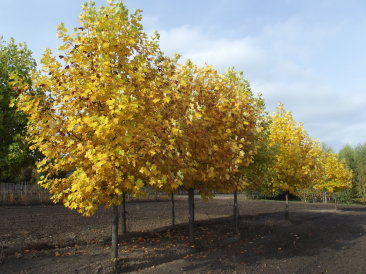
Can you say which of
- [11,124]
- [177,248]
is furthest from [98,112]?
[11,124]

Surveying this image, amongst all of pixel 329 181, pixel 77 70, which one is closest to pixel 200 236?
pixel 77 70

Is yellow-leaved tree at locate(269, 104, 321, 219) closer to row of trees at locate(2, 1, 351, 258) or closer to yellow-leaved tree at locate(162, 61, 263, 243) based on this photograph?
yellow-leaved tree at locate(162, 61, 263, 243)

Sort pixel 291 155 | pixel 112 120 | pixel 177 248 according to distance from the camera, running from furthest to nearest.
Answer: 1. pixel 291 155
2. pixel 177 248
3. pixel 112 120

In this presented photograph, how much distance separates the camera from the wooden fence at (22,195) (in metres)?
22.7

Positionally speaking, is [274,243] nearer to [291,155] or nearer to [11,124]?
[291,155]

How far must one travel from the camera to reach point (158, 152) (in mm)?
6891

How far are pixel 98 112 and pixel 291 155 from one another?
42.9 feet

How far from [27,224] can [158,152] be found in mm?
11237

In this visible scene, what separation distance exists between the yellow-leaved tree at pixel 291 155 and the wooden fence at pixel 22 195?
18.2 m

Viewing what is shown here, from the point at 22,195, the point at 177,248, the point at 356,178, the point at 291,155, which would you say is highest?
the point at 291,155

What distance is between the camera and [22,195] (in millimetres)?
23812

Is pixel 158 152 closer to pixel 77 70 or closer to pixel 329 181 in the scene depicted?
pixel 77 70

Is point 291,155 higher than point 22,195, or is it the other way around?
point 291,155

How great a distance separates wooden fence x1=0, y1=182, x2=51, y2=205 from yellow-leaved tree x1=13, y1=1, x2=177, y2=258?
18302mm
